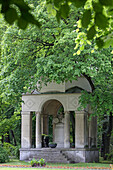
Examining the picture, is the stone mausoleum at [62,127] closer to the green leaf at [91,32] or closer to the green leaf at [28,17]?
the green leaf at [91,32]

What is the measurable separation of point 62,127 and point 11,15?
25640mm

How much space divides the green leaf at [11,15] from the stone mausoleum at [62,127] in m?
21.2

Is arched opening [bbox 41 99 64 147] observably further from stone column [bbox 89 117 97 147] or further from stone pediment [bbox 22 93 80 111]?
stone column [bbox 89 117 97 147]

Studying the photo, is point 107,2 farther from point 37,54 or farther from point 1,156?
point 1,156

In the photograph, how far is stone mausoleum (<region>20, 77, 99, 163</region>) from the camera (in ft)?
79.4

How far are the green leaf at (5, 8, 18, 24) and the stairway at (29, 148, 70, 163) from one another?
2121 cm

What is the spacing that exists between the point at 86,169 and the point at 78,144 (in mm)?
6985

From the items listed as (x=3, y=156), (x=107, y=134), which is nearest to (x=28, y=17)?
(x=3, y=156)

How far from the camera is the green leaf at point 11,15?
2.75m

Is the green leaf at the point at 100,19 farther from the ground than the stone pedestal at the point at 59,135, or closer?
farther from the ground

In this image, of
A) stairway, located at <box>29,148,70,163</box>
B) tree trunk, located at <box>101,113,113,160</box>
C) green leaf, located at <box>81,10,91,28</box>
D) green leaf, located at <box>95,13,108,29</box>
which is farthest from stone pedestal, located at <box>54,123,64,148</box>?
green leaf, located at <box>95,13,108,29</box>

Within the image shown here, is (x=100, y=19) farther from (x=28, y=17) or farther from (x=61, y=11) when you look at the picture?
(x=28, y=17)

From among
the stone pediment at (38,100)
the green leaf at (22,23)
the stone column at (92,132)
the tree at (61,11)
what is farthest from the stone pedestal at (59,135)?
the green leaf at (22,23)

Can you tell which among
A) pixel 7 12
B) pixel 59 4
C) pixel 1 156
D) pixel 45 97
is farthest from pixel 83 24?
pixel 45 97
